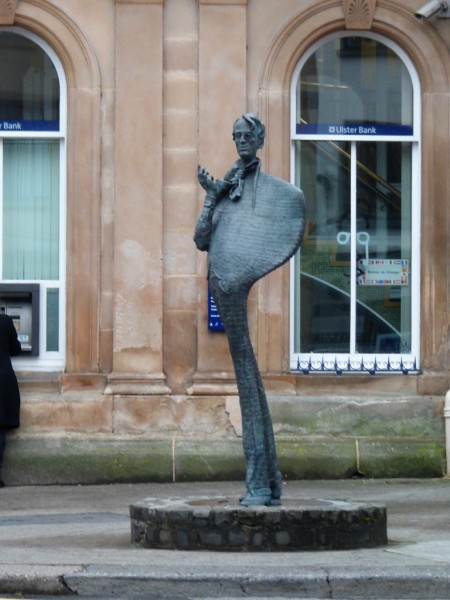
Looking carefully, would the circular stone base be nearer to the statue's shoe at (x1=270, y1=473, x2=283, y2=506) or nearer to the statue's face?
the statue's shoe at (x1=270, y1=473, x2=283, y2=506)

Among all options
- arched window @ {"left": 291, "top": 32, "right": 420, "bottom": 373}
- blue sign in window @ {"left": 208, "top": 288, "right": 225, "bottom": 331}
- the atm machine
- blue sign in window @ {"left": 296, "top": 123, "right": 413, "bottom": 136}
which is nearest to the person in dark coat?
the atm machine

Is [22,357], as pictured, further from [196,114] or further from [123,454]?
[196,114]

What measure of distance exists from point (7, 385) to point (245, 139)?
545 centimetres

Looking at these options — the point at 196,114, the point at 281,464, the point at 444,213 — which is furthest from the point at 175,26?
the point at 281,464

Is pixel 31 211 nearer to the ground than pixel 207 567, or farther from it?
farther from it

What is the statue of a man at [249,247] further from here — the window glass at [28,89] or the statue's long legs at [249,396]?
the window glass at [28,89]

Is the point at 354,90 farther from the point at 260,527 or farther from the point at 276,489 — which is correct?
the point at 260,527

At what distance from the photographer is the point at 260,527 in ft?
35.6

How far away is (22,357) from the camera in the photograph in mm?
16688

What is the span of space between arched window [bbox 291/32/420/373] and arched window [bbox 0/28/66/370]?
2364 millimetres

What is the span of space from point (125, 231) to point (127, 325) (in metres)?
0.90

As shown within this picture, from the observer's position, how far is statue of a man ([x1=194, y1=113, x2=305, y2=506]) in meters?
11.3

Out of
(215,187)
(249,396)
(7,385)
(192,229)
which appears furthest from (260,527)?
(192,229)

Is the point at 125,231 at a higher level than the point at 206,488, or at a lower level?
higher
